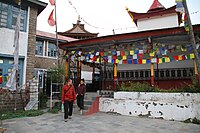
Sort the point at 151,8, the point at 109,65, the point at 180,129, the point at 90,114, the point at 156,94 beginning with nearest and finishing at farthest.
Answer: the point at 180,129 → the point at 156,94 → the point at 90,114 → the point at 109,65 → the point at 151,8

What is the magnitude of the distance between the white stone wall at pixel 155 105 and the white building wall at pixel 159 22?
24.4ft

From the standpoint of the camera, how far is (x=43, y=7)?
11797 mm

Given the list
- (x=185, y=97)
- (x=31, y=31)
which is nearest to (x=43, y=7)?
(x=31, y=31)

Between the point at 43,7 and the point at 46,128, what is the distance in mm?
8593

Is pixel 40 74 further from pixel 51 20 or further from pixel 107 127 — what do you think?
pixel 107 127

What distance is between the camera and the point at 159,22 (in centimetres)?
1383

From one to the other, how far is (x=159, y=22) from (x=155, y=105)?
830 cm

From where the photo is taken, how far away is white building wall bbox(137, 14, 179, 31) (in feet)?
43.6

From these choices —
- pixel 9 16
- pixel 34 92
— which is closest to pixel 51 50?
pixel 9 16

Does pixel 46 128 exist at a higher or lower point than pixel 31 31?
lower

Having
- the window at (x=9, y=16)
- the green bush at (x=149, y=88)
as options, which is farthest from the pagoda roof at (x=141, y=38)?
the window at (x=9, y=16)

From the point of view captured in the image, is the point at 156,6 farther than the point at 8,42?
Yes

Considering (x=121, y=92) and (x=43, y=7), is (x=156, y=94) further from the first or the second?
(x=43, y=7)

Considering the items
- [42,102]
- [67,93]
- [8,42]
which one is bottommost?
[42,102]
